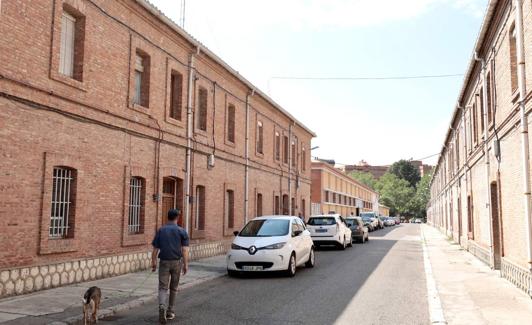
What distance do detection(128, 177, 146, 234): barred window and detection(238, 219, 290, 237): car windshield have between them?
9.80 ft

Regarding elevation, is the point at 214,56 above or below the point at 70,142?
above

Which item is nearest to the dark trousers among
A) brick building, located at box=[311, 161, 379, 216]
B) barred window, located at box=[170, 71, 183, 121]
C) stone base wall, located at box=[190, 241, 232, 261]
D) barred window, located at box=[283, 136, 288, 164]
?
stone base wall, located at box=[190, 241, 232, 261]

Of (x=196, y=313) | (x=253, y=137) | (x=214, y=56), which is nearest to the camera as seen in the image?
(x=196, y=313)

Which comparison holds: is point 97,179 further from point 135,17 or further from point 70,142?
point 135,17

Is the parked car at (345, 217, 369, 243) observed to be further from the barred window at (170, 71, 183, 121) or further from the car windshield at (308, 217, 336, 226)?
the barred window at (170, 71, 183, 121)

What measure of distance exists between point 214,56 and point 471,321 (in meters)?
13.8

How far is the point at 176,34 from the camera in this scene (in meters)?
16.4

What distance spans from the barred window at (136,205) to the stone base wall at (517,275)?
996 centimetres

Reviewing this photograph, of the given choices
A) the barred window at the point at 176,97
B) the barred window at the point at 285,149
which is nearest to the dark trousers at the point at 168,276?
the barred window at the point at 176,97

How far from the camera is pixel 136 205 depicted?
1448 centimetres

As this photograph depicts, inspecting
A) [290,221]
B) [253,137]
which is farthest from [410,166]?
[290,221]

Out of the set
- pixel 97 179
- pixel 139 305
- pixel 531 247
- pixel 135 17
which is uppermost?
pixel 135 17

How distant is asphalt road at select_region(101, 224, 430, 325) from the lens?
318 inches

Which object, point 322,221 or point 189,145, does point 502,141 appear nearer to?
point 189,145
